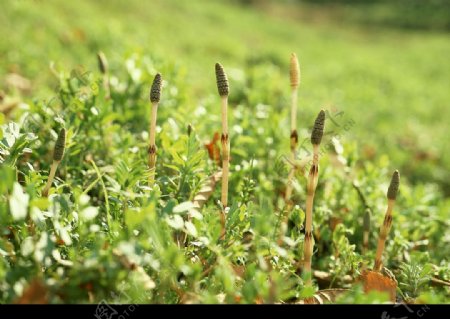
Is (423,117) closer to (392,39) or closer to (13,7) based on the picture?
(13,7)

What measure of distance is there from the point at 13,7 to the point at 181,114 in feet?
15.6

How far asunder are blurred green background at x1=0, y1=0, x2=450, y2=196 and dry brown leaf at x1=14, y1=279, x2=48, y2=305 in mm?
1584

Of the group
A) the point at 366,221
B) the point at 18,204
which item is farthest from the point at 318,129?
the point at 18,204

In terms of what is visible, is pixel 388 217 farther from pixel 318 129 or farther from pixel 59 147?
pixel 59 147

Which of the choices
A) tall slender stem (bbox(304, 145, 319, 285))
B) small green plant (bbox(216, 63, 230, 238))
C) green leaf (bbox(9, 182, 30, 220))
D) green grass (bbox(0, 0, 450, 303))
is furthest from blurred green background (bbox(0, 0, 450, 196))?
tall slender stem (bbox(304, 145, 319, 285))

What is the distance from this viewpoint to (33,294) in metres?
1.10

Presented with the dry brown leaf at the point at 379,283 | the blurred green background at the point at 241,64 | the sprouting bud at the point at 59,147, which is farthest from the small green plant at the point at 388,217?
the blurred green background at the point at 241,64

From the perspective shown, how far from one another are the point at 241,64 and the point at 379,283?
717cm

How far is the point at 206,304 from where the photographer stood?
118 centimetres

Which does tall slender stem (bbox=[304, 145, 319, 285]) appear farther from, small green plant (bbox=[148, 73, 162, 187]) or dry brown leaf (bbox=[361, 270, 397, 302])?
small green plant (bbox=[148, 73, 162, 187])

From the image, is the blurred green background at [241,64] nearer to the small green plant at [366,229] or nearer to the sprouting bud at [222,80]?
the sprouting bud at [222,80]

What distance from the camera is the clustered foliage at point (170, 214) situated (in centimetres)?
121

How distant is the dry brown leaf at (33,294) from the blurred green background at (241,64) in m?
1.58
